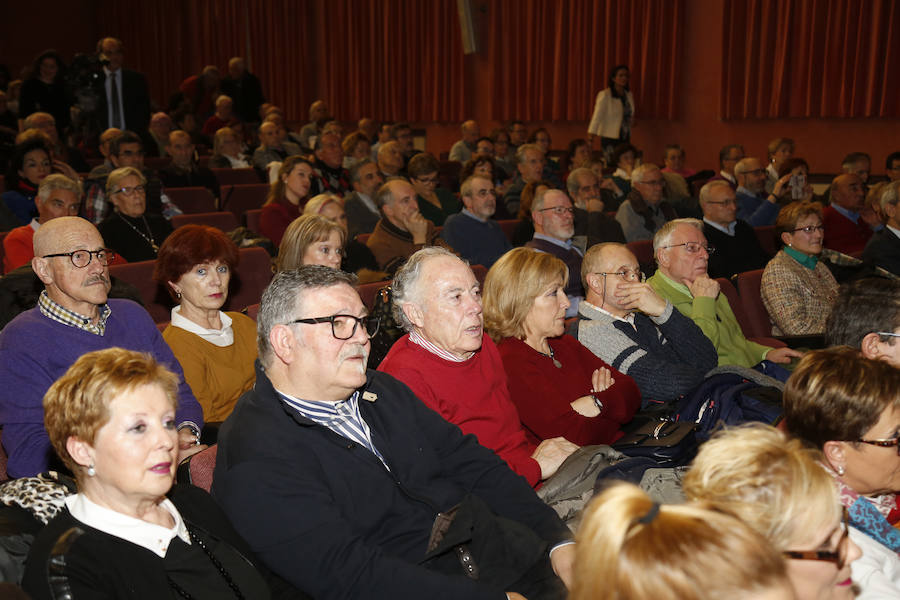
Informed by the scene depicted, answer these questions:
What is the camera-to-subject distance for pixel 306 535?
180cm

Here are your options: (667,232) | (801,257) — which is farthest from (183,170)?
(801,257)

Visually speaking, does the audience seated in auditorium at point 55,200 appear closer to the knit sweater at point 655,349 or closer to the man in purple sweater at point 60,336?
the man in purple sweater at point 60,336

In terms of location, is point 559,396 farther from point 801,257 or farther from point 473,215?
point 473,215

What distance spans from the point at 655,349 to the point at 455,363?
1139mm

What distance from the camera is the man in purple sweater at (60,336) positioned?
8.15ft

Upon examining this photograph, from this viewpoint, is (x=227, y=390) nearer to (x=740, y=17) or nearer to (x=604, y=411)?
(x=604, y=411)

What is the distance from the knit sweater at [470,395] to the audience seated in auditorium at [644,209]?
3.95 metres

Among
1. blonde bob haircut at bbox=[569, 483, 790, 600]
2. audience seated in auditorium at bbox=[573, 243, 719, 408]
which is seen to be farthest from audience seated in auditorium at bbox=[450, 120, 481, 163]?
blonde bob haircut at bbox=[569, 483, 790, 600]

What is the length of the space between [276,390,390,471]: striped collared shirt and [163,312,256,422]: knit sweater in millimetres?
1111

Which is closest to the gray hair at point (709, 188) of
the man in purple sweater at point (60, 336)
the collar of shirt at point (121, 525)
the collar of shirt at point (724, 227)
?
the collar of shirt at point (724, 227)

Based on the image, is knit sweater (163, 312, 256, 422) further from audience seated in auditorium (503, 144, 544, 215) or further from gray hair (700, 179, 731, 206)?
audience seated in auditorium (503, 144, 544, 215)

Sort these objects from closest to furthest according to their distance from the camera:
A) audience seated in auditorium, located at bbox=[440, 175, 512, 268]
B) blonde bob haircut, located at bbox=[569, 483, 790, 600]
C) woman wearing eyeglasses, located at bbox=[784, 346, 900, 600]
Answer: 1. blonde bob haircut, located at bbox=[569, 483, 790, 600]
2. woman wearing eyeglasses, located at bbox=[784, 346, 900, 600]
3. audience seated in auditorium, located at bbox=[440, 175, 512, 268]

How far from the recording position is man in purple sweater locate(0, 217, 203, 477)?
8.15 feet

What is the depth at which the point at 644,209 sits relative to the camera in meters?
6.45
